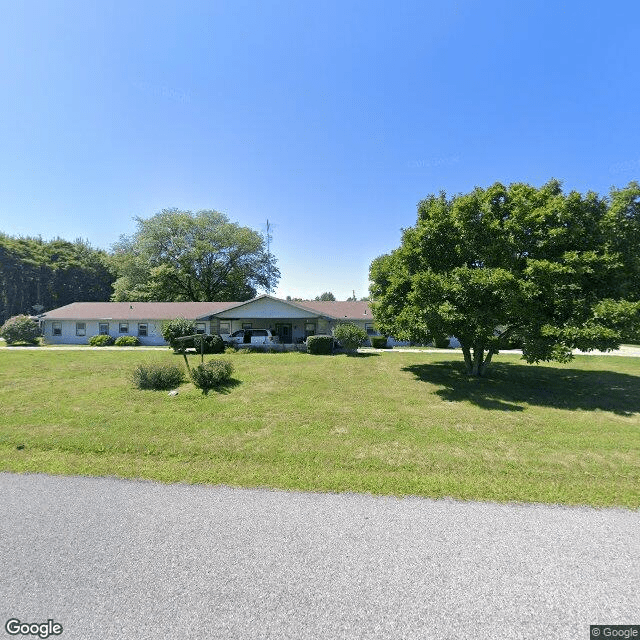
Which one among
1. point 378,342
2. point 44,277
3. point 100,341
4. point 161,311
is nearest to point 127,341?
point 100,341

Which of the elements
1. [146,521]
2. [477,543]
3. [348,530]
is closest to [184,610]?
[146,521]

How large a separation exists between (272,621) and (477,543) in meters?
2.21

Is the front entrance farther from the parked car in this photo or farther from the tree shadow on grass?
the tree shadow on grass

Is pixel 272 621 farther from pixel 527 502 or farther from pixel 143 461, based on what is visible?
pixel 143 461

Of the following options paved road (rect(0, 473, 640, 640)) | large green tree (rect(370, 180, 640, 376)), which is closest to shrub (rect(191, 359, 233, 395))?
paved road (rect(0, 473, 640, 640))

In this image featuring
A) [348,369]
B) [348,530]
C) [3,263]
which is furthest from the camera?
[3,263]

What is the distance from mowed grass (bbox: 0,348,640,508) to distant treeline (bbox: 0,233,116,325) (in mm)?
50374

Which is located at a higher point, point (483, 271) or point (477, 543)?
point (483, 271)

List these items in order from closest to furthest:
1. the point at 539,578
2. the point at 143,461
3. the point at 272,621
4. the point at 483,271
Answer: the point at 272,621 → the point at 539,578 → the point at 143,461 → the point at 483,271

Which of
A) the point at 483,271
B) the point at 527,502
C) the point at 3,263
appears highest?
the point at 3,263

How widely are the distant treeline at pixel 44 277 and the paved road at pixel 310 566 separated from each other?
56.3m

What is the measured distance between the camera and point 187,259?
1591 inches

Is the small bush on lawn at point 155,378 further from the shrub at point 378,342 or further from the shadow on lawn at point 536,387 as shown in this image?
the shrub at point 378,342

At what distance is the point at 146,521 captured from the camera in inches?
142
